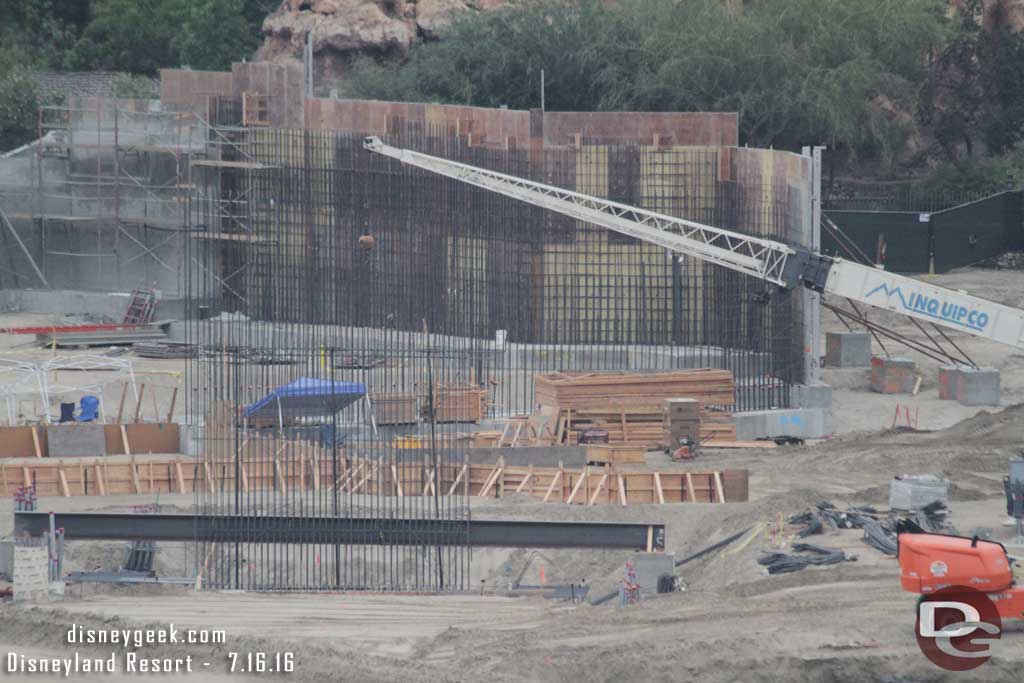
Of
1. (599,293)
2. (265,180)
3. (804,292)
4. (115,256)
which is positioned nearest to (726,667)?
(804,292)

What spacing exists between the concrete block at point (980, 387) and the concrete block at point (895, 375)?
4.20 feet

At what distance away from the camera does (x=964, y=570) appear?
719 inches

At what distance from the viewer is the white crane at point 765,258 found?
2850cm

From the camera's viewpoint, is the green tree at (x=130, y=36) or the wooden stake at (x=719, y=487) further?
the green tree at (x=130, y=36)

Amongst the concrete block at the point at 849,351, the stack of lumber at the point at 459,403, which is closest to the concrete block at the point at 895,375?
the concrete block at the point at 849,351

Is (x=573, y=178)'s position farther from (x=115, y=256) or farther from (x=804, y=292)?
(x=115, y=256)

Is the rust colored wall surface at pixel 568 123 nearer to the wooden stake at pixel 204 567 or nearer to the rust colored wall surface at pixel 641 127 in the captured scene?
the rust colored wall surface at pixel 641 127

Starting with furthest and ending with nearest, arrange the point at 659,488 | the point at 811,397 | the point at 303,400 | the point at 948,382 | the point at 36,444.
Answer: the point at 948,382, the point at 811,397, the point at 36,444, the point at 303,400, the point at 659,488

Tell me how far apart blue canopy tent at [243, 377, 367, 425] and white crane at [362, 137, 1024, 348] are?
6.69 meters

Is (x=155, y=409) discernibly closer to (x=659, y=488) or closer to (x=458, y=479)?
(x=458, y=479)

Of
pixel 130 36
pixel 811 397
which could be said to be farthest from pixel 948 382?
pixel 130 36

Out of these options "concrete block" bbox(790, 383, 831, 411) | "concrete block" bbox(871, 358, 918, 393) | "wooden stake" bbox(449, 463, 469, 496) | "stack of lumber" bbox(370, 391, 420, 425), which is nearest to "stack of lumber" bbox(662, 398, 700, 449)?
"concrete block" bbox(790, 383, 831, 411)

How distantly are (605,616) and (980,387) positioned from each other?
15.7m

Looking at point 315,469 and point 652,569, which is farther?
point 315,469
